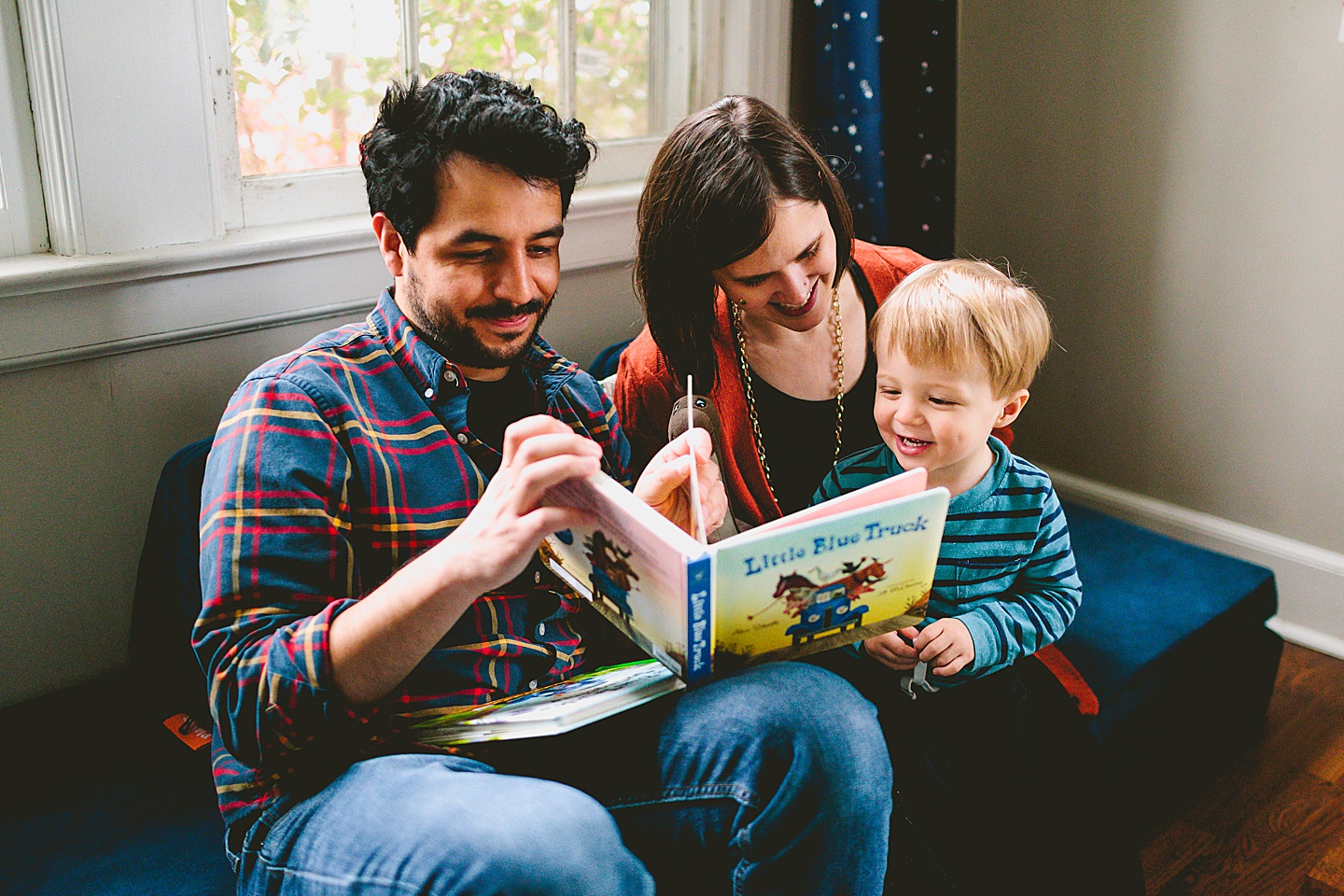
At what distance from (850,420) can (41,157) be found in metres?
1.13

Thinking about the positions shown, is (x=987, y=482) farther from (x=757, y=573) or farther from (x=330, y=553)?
(x=330, y=553)

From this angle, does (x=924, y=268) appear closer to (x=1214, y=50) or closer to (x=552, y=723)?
(x=552, y=723)

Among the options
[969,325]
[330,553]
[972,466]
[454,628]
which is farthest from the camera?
[972,466]

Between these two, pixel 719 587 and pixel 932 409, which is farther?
pixel 932 409

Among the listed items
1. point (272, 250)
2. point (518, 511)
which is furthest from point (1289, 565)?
point (272, 250)

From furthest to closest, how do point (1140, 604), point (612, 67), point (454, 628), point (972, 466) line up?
point (612, 67)
point (1140, 604)
point (972, 466)
point (454, 628)

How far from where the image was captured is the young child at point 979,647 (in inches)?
54.2

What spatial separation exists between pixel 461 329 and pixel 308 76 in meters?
0.72

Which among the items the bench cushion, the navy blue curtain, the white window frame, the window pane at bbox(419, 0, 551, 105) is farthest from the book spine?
the navy blue curtain

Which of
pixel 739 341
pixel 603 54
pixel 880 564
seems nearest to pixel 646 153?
pixel 603 54

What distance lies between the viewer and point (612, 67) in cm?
216

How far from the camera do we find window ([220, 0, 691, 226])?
1698 millimetres

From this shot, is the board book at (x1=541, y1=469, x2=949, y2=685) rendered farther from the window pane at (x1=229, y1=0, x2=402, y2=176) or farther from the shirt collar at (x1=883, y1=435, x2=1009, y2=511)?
the window pane at (x1=229, y1=0, x2=402, y2=176)

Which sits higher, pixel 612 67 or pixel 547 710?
pixel 612 67
